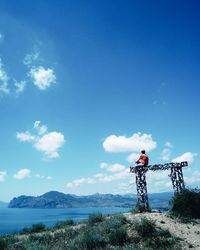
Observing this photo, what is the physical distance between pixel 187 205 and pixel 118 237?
620cm

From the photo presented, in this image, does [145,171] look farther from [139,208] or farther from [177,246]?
[177,246]

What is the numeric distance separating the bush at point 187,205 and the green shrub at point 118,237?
4848 mm

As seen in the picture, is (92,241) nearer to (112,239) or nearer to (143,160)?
(112,239)

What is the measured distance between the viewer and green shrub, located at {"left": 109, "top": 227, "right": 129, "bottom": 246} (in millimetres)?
14573

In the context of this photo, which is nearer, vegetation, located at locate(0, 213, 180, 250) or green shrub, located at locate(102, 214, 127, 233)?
vegetation, located at locate(0, 213, 180, 250)

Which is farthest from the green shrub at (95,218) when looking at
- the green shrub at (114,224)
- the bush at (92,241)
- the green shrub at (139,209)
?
the bush at (92,241)

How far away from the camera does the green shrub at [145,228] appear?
1507 centimetres

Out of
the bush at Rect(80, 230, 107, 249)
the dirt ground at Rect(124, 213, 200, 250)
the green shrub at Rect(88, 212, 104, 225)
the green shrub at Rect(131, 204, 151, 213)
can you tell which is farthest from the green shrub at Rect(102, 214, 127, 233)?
the green shrub at Rect(131, 204, 151, 213)

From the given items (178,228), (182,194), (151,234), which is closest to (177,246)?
(151,234)

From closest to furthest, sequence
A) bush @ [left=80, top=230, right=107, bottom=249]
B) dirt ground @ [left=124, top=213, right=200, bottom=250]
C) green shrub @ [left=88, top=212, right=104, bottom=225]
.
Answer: bush @ [left=80, top=230, right=107, bottom=249] < dirt ground @ [left=124, top=213, right=200, bottom=250] < green shrub @ [left=88, top=212, right=104, bottom=225]

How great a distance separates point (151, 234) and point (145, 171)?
8861 mm

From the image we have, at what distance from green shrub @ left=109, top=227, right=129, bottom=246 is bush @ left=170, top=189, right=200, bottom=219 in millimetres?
4848

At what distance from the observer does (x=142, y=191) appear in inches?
951

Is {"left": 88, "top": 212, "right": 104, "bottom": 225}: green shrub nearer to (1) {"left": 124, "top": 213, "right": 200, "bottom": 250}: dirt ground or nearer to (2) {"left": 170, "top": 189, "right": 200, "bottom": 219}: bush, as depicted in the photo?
(1) {"left": 124, "top": 213, "right": 200, "bottom": 250}: dirt ground
